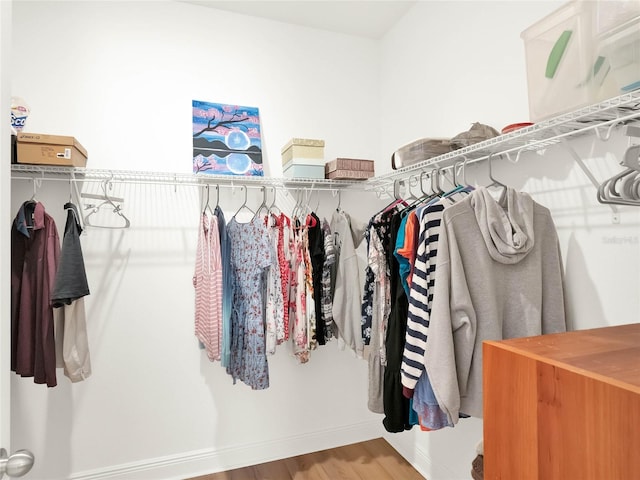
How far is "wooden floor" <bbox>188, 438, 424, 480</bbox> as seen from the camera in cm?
229

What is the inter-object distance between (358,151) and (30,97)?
2.03 m

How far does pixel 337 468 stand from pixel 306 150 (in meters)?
2.01

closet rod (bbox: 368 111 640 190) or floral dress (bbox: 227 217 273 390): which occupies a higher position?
closet rod (bbox: 368 111 640 190)

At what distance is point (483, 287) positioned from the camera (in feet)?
4.38

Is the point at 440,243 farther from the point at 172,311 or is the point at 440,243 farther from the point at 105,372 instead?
the point at 105,372

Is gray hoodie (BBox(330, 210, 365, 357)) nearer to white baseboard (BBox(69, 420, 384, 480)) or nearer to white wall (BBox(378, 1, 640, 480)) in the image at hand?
white wall (BBox(378, 1, 640, 480))

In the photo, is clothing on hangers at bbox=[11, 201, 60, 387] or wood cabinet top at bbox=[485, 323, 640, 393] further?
clothing on hangers at bbox=[11, 201, 60, 387]

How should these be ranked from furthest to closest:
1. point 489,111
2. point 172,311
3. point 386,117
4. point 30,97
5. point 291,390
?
point 386,117
point 291,390
point 172,311
point 30,97
point 489,111

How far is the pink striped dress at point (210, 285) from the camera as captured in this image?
6.82 feet

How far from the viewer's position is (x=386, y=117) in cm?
277

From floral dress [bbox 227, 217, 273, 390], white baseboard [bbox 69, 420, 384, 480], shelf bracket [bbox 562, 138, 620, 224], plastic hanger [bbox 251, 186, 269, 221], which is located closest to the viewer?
shelf bracket [bbox 562, 138, 620, 224]

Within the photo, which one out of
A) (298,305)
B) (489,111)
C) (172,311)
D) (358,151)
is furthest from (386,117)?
(172,311)

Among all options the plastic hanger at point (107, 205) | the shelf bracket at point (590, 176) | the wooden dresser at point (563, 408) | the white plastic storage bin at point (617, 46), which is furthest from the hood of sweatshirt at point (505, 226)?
the plastic hanger at point (107, 205)

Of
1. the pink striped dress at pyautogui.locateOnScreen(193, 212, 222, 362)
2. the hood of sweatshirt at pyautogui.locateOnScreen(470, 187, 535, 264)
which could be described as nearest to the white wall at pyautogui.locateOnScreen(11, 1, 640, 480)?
the pink striped dress at pyautogui.locateOnScreen(193, 212, 222, 362)
